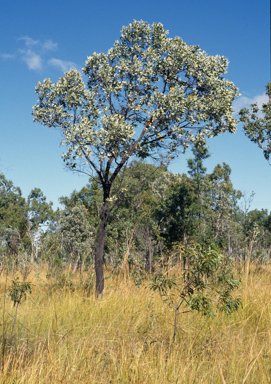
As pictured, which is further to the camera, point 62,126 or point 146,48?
point 146,48

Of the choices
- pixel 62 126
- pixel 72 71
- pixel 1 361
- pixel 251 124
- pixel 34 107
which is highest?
pixel 251 124

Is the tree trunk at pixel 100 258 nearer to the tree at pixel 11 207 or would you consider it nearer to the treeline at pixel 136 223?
the treeline at pixel 136 223

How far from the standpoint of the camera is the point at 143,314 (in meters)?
5.80

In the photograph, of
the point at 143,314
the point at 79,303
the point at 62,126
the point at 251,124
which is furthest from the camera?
the point at 251,124

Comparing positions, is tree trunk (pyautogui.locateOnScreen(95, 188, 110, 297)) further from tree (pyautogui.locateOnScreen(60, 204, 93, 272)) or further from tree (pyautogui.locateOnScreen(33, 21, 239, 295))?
tree (pyautogui.locateOnScreen(60, 204, 93, 272))

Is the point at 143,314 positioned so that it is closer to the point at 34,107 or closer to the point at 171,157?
the point at 171,157

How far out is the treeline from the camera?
930 centimetres

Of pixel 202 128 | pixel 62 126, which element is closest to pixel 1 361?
pixel 62 126

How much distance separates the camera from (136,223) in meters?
5.67

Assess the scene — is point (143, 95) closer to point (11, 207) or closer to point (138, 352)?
point (138, 352)

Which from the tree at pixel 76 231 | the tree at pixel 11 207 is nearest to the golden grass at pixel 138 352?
the tree at pixel 76 231

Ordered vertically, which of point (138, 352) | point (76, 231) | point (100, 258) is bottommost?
point (138, 352)

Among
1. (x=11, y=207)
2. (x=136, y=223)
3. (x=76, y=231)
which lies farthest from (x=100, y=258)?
(x=11, y=207)

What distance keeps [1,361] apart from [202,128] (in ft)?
27.6
